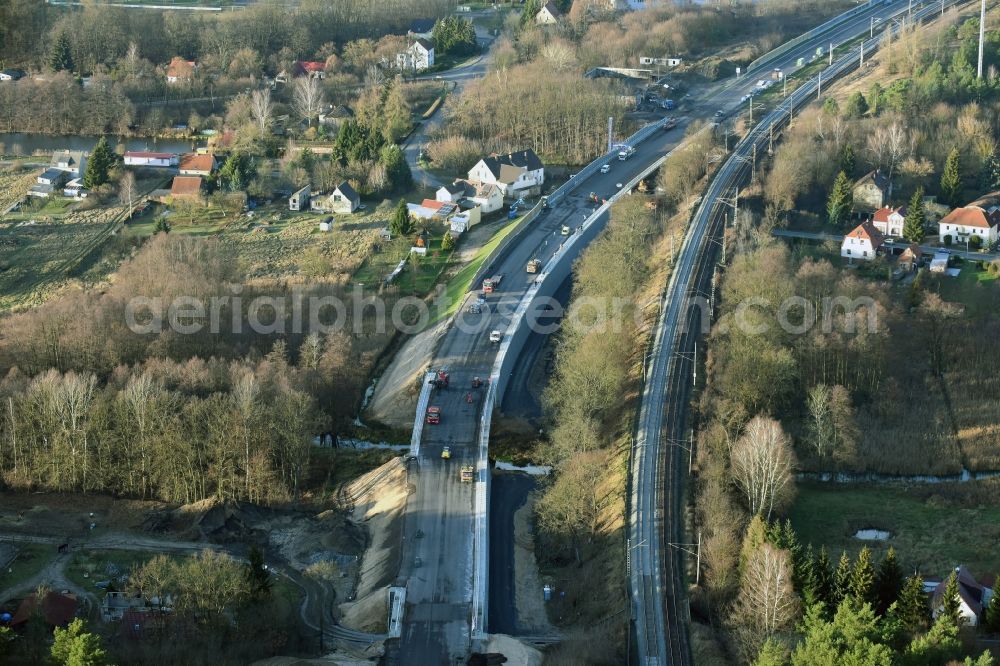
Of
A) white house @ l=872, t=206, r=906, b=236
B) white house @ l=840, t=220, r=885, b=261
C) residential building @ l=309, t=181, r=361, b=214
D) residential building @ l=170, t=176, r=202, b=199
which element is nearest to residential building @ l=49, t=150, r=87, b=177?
residential building @ l=170, t=176, r=202, b=199

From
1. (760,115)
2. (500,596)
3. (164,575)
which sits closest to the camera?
(164,575)

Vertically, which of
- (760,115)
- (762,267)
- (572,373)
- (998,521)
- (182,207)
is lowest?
(998,521)

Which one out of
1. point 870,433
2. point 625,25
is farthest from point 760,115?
point 870,433

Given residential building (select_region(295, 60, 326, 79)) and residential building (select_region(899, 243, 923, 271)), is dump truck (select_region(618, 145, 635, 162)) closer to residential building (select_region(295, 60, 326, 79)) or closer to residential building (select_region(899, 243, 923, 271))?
residential building (select_region(899, 243, 923, 271))

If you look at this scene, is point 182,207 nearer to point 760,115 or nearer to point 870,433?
point 760,115

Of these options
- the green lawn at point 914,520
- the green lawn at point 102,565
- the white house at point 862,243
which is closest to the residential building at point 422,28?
the white house at point 862,243

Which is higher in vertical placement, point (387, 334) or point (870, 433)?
point (387, 334)

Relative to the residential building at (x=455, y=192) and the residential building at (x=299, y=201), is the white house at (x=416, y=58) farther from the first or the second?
the residential building at (x=455, y=192)
